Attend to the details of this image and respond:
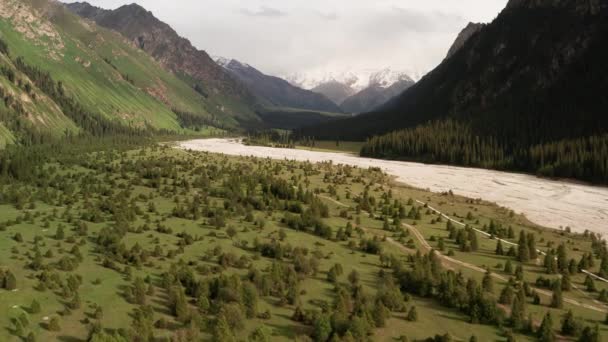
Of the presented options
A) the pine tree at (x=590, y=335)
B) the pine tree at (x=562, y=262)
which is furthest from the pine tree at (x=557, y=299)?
the pine tree at (x=562, y=262)

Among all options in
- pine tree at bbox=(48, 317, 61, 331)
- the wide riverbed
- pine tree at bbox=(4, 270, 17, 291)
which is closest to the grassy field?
pine tree at bbox=(48, 317, 61, 331)

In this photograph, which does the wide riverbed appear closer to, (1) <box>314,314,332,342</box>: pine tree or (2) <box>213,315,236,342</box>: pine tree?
(1) <box>314,314,332,342</box>: pine tree

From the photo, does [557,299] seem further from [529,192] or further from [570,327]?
[529,192]

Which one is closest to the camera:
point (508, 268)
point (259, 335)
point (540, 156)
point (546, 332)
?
point (259, 335)

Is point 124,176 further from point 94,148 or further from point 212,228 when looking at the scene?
point 94,148

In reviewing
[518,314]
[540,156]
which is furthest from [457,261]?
[540,156]

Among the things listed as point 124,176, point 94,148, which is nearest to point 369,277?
point 124,176

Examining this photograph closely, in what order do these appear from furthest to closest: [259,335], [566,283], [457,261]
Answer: [457,261]
[566,283]
[259,335]

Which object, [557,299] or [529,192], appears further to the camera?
[529,192]
